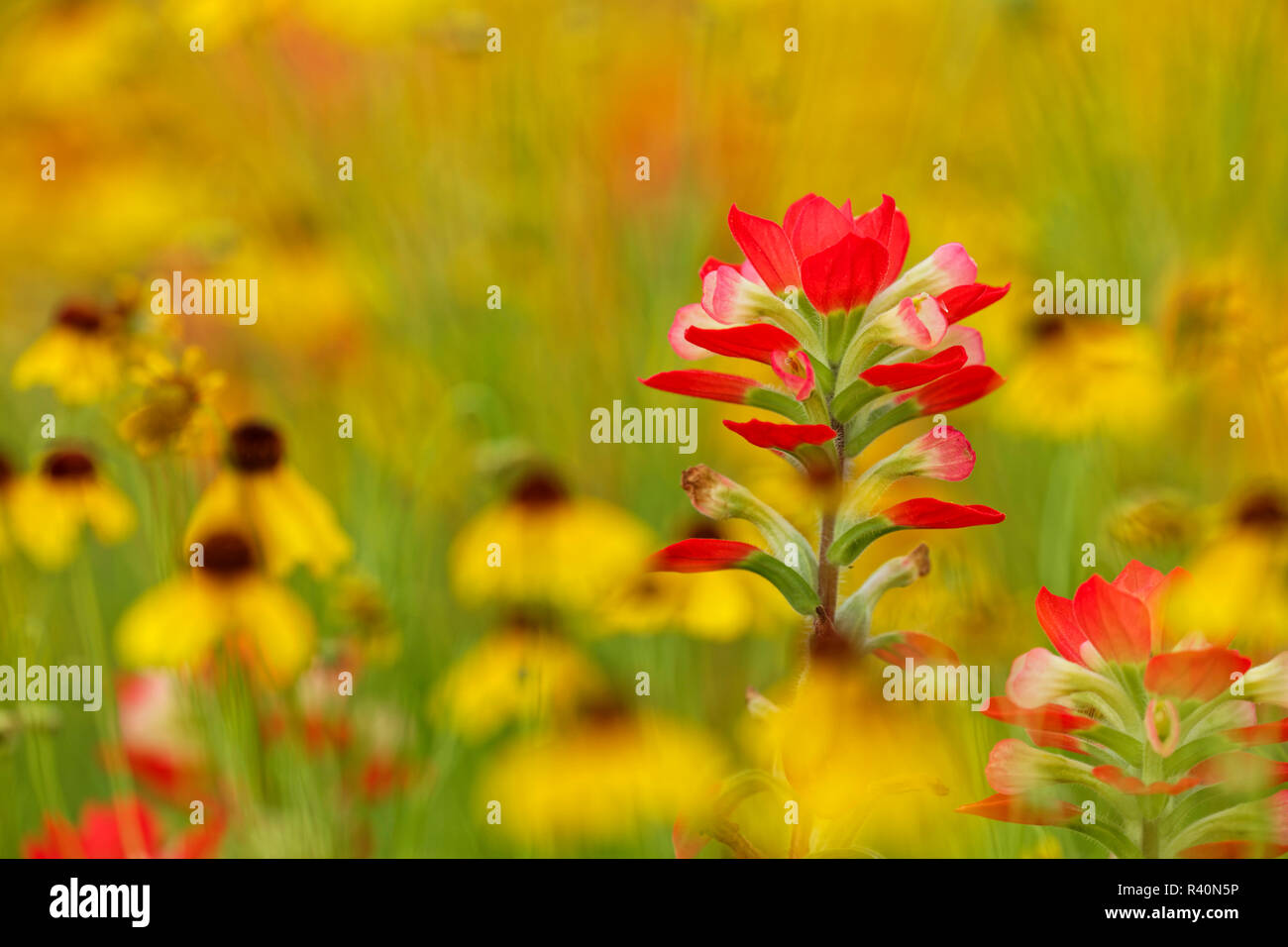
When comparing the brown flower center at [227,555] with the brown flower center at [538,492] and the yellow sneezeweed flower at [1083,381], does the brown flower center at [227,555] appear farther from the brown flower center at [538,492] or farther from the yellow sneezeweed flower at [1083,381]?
the yellow sneezeweed flower at [1083,381]

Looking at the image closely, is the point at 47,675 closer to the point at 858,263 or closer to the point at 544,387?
the point at 544,387

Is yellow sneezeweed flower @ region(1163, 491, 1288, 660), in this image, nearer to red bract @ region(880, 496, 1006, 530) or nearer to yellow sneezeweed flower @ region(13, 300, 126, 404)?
red bract @ region(880, 496, 1006, 530)

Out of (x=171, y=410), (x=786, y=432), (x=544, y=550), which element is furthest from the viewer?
(x=544, y=550)

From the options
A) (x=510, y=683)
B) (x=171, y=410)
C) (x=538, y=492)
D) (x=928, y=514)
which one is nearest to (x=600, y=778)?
(x=510, y=683)

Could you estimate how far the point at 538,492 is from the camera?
2.41 feet

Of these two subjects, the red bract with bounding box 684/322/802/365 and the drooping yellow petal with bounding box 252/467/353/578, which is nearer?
the red bract with bounding box 684/322/802/365

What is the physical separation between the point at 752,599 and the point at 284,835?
10.1 inches

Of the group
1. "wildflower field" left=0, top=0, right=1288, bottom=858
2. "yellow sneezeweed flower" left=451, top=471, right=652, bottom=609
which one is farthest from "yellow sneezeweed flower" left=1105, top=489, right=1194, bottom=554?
"yellow sneezeweed flower" left=451, top=471, right=652, bottom=609

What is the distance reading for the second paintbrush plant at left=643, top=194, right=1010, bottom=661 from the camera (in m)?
0.30

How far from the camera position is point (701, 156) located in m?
0.96

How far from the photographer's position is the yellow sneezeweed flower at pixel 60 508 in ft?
2.06

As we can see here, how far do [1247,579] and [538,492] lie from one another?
0.38 meters

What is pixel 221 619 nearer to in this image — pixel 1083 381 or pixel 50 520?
pixel 50 520
